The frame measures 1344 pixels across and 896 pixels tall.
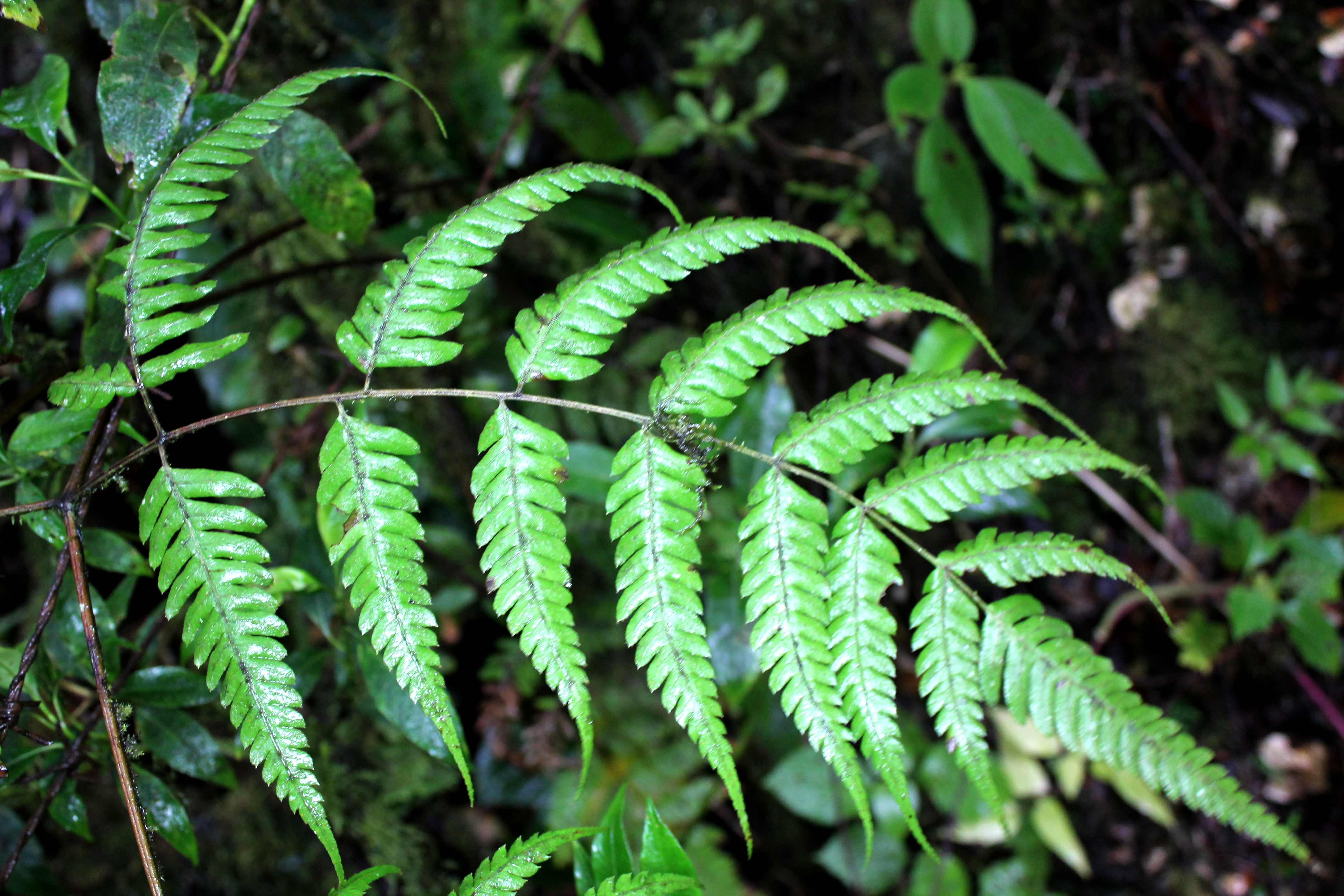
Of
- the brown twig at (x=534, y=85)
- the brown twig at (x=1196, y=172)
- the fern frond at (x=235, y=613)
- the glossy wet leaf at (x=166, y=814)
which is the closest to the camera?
the fern frond at (x=235, y=613)

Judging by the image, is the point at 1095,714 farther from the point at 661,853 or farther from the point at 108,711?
the point at 108,711

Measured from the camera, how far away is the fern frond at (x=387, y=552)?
37.6 inches

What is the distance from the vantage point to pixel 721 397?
1094 mm

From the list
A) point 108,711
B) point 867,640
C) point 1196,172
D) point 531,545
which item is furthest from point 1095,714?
point 1196,172

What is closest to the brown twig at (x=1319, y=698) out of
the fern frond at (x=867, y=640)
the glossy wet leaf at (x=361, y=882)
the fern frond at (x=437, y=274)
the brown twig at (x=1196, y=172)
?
the brown twig at (x=1196, y=172)

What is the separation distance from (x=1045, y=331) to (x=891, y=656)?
2.12 m

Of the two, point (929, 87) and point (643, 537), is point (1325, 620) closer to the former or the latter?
point (929, 87)

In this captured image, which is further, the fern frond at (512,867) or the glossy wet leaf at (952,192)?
the glossy wet leaf at (952,192)

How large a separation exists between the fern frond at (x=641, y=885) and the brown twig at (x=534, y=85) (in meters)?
1.58

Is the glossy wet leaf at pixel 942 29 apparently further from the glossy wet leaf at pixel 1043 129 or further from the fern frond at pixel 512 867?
the fern frond at pixel 512 867

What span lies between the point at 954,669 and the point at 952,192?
1.67 meters

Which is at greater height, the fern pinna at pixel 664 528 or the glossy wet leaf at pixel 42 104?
the glossy wet leaf at pixel 42 104

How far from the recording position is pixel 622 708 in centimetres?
212

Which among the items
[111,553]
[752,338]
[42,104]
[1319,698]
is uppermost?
[42,104]
